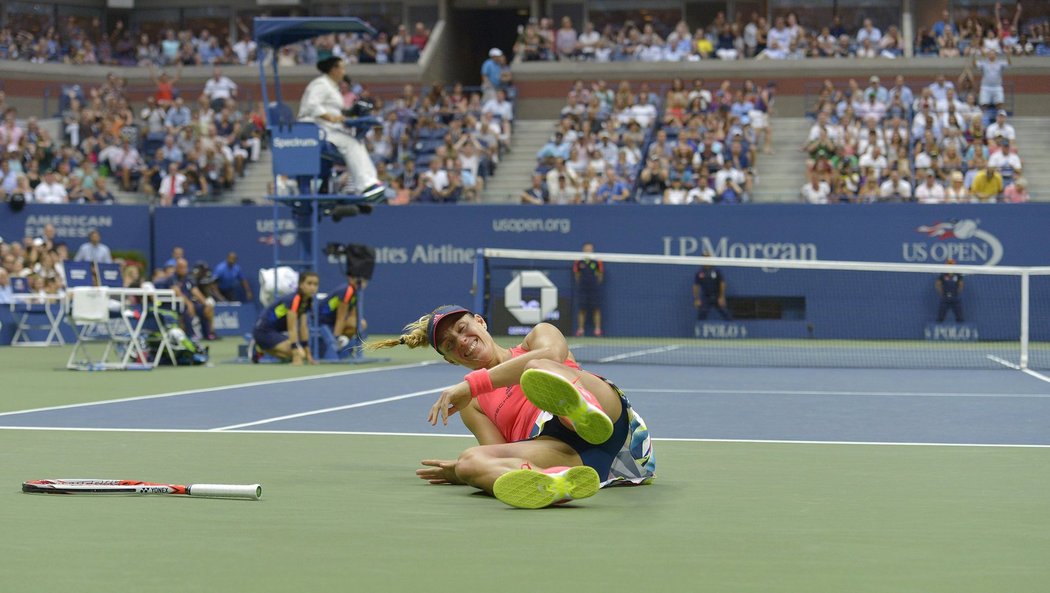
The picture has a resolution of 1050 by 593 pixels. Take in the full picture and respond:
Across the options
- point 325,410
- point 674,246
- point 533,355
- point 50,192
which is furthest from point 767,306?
point 533,355

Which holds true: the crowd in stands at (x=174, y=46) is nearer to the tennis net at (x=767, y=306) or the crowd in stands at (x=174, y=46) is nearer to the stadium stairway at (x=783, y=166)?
the stadium stairway at (x=783, y=166)

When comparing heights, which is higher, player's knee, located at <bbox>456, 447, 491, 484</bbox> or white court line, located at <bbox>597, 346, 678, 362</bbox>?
player's knee, located at <bbox>456, 447, 491, 484</bbox>

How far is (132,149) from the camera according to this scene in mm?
30125


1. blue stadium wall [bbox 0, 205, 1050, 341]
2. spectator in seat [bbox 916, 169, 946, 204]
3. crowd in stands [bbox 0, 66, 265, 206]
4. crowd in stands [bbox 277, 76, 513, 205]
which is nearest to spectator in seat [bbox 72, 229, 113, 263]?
blue stadium wall [bbox 0, 205, 1050, 341]

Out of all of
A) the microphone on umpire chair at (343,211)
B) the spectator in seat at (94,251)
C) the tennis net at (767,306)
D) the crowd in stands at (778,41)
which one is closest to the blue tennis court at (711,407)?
the microphone on umpire chair at (343,211)

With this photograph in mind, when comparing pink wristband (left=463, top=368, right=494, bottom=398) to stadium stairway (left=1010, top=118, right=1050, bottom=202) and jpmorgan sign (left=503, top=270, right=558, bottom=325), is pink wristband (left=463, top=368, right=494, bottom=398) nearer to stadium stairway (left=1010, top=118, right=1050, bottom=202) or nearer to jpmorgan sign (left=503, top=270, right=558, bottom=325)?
jpmorgan sign (left=503, top=270, right=558, bottom=325)

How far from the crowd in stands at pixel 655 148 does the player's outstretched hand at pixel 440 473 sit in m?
18.7

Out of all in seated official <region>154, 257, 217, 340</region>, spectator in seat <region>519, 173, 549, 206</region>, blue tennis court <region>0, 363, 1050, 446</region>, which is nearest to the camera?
blue tennis court <region>0, 363, 1050, 446</region>

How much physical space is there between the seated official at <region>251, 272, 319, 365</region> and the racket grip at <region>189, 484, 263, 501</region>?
10.6 meters

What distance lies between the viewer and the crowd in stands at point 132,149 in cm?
2803

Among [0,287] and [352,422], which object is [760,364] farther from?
[0,287]

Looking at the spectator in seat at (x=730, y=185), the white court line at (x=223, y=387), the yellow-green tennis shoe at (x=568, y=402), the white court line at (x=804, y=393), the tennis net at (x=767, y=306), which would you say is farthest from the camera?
the spectator in seat at (x=730, y=185)

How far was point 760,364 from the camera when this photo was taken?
59.0 feet

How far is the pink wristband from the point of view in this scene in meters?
5.89
